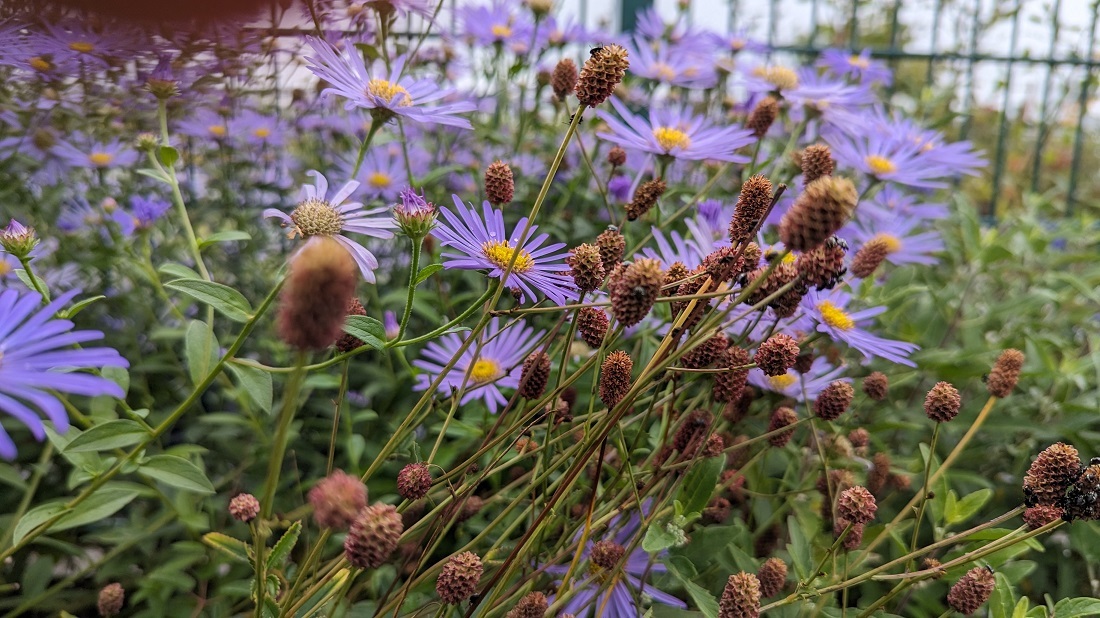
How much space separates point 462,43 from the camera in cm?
160

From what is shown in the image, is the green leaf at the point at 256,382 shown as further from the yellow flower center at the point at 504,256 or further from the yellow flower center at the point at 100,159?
the yellow flower center at the point at 100,159

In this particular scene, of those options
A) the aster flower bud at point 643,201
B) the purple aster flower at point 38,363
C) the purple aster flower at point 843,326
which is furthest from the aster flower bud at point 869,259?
the purple aster flower at point 38,363

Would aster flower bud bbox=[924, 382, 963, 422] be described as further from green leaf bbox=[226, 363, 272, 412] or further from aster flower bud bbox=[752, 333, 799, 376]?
green leaf bbox=[226, 363, 272, 412]

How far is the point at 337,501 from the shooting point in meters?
0.41

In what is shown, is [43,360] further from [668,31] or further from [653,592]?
[668,31]

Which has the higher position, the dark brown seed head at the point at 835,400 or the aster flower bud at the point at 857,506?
the dark brown seed head at the point at 835,400

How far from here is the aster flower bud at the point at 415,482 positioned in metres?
0.57

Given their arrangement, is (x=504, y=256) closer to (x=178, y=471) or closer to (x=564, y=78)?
(x=564, y=78)

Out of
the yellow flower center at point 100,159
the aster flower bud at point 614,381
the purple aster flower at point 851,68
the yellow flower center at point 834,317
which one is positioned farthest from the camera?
the purple aster flower at point 851,68

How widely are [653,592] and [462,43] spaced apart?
1.24 metres

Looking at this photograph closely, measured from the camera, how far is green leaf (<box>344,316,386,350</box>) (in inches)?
22.9

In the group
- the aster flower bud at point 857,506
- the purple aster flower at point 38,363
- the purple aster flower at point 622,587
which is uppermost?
the purple aster flower at point 38,363

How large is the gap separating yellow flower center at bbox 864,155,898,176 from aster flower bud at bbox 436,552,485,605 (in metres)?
0.86

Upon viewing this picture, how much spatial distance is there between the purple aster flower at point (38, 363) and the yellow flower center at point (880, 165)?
1011mm
